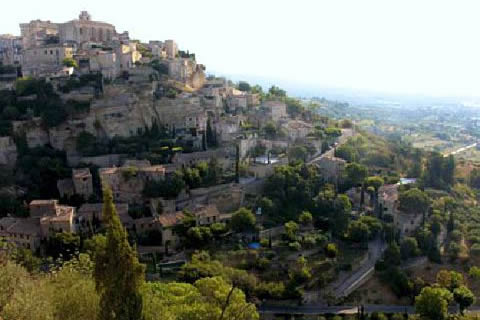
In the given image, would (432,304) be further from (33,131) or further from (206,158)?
(33,131)

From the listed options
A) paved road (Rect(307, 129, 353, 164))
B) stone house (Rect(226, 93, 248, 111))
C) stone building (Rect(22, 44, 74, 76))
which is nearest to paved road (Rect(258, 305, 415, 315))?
paved road (Rect(307, 129, 353, 164))

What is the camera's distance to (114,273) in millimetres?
12914

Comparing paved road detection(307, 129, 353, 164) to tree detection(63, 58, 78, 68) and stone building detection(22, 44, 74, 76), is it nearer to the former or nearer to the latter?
tree detection(63, 58, 78, 68)

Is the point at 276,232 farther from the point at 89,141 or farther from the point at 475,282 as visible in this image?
the point at 89,141

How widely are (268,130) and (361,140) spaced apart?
11.4 meters

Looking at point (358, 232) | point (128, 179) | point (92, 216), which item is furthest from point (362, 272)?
point (92, 216)

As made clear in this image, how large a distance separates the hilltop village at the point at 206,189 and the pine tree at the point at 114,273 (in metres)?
2.20

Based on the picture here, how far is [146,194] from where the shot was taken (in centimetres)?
2981

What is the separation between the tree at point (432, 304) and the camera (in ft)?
70.8

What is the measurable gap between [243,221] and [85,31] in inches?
1165

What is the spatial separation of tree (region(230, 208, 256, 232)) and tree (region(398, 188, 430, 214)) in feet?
34.8

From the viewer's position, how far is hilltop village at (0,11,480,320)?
995 inches

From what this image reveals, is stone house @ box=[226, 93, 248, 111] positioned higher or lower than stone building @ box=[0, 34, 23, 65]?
lower

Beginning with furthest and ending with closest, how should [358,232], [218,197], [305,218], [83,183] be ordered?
1. [218,197]
2. [83,183]
3. [305,218]
4. [358,232]
